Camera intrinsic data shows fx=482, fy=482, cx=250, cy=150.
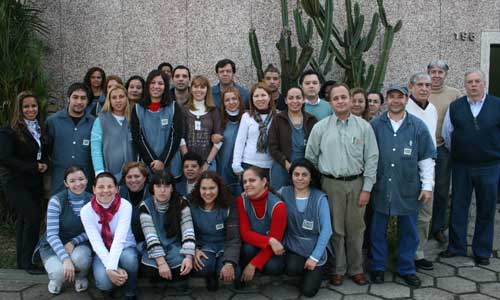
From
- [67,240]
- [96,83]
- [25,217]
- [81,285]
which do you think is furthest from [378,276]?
[96,83]

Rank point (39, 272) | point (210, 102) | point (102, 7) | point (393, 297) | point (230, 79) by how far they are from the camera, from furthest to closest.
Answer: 1. point (102, 7)
2. point (230, 79)
3. point (210, 102)
4. point (39, 272)
5. point (393, 297)

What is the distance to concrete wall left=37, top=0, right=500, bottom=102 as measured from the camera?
6.81m

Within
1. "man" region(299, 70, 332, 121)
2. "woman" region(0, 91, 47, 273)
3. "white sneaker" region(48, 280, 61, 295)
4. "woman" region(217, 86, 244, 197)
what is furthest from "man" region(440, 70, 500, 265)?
"woman" region(0, 91, 47, 273)

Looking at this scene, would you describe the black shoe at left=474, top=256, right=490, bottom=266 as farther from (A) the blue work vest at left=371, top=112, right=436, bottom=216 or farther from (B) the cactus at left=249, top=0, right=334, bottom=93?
(B) the cactus at left=249, top=0, right=334, bottom=93

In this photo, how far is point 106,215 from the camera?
3.97 metres

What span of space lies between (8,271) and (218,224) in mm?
2000

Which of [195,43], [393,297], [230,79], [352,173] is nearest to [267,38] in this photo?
[195,43]

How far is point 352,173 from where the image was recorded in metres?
4.07

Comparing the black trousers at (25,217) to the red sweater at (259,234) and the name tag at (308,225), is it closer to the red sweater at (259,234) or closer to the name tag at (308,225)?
the red sweater at (259,234)

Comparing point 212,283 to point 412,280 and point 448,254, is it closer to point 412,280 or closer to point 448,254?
point 412,280

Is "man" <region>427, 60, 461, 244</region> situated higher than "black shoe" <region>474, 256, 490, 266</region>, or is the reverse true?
"man" <region>427, 60, 461, 244</region>

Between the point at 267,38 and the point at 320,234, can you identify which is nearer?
the point at 320,234

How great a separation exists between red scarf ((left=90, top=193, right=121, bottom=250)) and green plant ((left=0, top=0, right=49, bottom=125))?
2.23 m

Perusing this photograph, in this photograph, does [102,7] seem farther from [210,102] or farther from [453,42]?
[453,42]
